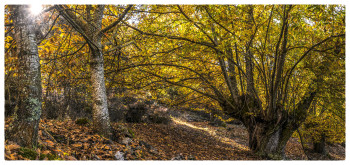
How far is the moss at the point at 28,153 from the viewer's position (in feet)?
7.29

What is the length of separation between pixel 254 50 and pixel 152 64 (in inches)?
101

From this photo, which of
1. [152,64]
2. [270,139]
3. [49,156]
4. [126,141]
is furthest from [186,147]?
[49,156]

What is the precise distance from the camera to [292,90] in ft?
17.5

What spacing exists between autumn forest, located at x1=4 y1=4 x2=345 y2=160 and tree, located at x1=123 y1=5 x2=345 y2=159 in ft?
0.10

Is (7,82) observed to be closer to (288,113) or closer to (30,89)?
(30,89)

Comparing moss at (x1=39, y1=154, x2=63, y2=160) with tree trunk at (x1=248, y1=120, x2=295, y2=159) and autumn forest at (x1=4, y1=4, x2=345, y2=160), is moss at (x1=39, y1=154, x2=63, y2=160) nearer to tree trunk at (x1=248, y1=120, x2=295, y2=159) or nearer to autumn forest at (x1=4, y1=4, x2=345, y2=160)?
autumn forest at (x1=4, y1=4, x2=345, y2=160)

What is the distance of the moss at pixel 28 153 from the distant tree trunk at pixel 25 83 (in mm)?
176

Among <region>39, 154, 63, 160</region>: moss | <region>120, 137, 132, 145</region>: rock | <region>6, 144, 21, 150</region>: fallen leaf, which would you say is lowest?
<region>120, 137, 132, 145</region>: rock

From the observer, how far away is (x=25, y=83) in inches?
94.4

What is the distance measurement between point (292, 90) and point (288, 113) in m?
0.98

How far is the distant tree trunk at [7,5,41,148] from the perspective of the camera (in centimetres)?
240

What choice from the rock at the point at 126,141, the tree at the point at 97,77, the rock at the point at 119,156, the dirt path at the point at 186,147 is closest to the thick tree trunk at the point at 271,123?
the dirt path at the point at 186,147

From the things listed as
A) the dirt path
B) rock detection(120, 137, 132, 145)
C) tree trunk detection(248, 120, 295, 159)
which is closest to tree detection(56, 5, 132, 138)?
rock detection(120, 137, 132, 145)

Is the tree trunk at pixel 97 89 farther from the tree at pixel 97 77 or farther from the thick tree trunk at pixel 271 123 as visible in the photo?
the thick tree trunk at pixel 271 123
